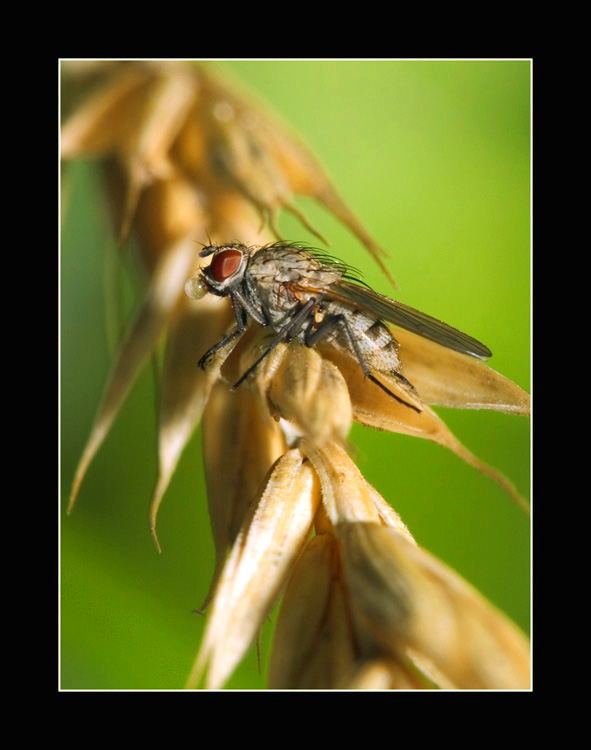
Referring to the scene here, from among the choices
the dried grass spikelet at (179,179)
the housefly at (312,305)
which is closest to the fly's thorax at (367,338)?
the housefly at (312,305)

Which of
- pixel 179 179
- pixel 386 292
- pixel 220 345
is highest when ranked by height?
pixel 179 179

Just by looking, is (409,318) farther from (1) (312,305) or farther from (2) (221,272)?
(2) (221,272)

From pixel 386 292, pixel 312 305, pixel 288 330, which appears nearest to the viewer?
pixel 288 330

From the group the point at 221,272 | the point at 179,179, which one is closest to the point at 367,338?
the point at 221,272

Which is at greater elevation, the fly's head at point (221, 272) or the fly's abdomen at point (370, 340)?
the fly's head at point (221, 272)

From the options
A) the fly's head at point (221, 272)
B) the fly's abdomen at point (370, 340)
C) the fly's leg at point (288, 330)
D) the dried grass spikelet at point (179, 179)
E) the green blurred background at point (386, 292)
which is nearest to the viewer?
the fly's leg at point (288, 330)

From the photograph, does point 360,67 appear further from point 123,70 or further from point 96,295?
point 96,295

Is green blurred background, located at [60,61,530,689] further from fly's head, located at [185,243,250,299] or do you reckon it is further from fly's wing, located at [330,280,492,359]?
fly's head, located at [185,243,250,299]

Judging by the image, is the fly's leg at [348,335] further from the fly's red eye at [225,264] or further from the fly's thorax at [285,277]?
the fly's red eye at [225,264]
